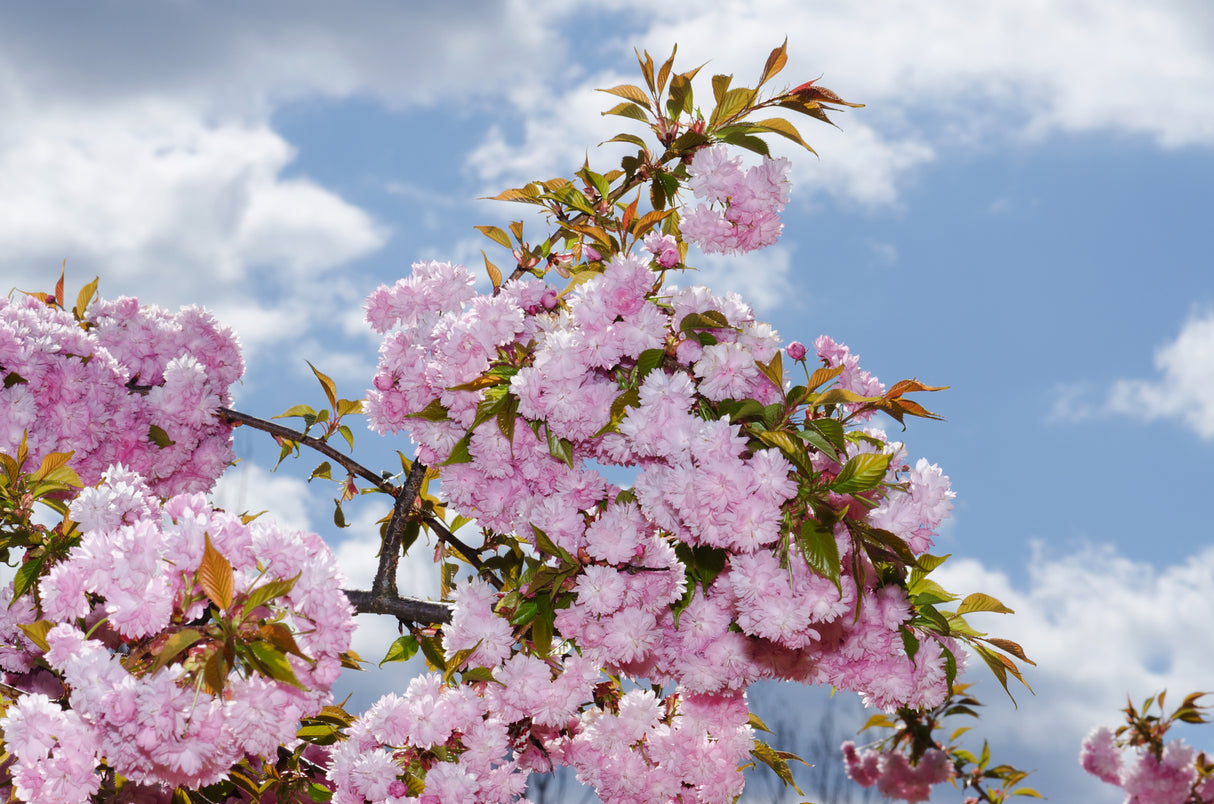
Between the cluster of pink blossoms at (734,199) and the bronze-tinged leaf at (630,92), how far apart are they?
21cm

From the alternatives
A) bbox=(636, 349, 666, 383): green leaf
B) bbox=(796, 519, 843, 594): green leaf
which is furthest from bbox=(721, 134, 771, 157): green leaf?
bbox=(796, 519, 843, 594): green leaf

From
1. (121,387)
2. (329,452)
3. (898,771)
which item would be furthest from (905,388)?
(898,771)

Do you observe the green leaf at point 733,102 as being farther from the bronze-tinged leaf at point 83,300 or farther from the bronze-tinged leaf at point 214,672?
the bronze-tinged leaf at point 83,300

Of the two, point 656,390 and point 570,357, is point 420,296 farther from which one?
point 656,390

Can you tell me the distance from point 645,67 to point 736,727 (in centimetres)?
168

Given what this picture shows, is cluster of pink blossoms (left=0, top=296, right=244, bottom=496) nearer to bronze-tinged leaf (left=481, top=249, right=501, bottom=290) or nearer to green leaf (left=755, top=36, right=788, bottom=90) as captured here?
bronze-tinged leaf (left=481, top=249, right=501, bottom=290)

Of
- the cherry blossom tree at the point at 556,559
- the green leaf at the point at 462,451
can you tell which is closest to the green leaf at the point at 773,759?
the cherry blossom tree at the point at 556,559

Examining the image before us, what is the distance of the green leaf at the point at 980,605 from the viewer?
2143 mm

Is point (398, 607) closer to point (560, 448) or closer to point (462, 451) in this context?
point (462, 451)

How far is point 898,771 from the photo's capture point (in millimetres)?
5117

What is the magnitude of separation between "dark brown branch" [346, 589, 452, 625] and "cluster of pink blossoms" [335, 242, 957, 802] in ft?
1.23

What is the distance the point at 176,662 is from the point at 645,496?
0.88 meters

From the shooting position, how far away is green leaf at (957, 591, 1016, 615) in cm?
214

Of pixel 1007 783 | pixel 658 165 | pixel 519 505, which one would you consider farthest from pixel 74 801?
pixel 1007 783
